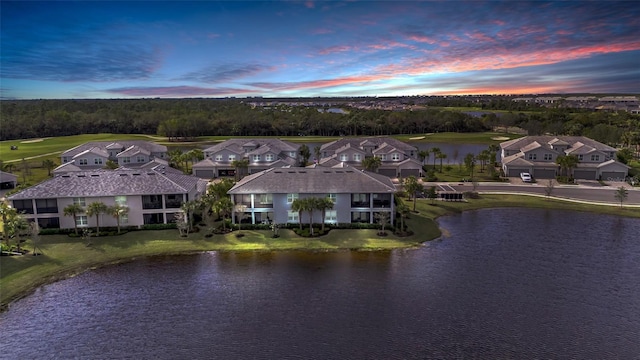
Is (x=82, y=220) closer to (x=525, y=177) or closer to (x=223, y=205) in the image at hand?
(x=223, y=205)

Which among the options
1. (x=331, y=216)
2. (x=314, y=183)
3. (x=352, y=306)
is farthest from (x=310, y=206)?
(x=352, y=306)

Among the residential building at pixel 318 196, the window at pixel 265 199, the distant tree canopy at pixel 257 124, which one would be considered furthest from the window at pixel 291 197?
the distant tree canopy at pixel 257 124

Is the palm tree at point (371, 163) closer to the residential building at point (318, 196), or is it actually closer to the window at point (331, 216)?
the residential building at point (318, 196)

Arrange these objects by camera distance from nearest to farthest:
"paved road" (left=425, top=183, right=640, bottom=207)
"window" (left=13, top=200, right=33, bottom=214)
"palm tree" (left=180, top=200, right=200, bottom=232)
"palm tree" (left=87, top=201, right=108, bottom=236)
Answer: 1. "palm tree" (left=87, top=201, right=108, bottom=236)
2. "palm tree" (left=180, top=200, right=200, bottom=232)
3. "window" (left=13, top=200, right=33, bottom=214)
4. "paved road" (left=425, top=183, right=640, bottom=207)

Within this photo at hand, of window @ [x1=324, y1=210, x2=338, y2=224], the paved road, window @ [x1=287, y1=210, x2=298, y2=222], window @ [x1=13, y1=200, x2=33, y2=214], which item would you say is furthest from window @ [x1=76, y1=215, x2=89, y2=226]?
the paved road

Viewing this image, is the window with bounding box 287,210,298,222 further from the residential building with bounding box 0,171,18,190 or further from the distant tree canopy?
the distant tree canopy

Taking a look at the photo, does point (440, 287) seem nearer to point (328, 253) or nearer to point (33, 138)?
point (328, 253)
